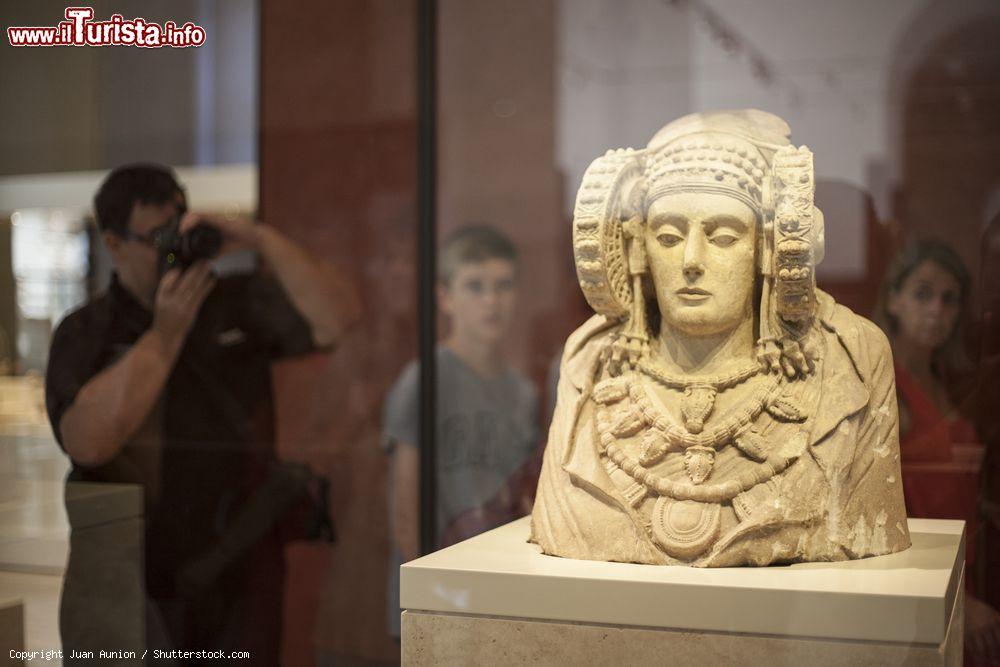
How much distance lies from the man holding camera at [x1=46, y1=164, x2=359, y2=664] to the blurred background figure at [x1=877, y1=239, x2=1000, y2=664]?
2011 millimetres

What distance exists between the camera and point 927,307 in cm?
373

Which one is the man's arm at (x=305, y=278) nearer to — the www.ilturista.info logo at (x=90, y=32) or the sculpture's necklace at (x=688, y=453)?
the www.ilturista.info logo at (x=90, y=32)

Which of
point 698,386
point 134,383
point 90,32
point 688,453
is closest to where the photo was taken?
point 688,453

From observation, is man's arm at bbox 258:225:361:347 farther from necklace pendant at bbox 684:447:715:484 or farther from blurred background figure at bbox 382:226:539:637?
necklace pendant at bbox 684:447:715:484

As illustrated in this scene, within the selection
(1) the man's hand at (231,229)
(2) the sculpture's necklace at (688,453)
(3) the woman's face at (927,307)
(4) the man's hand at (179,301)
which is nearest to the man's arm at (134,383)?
(4) the man's hand at (179,301)

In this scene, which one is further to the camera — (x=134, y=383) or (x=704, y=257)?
(x=134, y=383)

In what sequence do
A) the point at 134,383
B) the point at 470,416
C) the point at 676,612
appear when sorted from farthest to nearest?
1. the point at 470,416
2. the point at 134,383
3. the point at 676,612

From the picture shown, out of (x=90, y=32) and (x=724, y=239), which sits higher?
(x=90, y=32)

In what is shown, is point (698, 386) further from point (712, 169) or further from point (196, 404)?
point (196, 404)

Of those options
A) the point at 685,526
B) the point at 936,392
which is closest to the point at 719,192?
the point at 685,526

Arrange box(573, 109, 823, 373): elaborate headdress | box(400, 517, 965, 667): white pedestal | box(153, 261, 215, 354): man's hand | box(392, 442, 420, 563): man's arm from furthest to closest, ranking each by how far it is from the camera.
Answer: box(392, 442, 420, 563): man's arm → box(153, 261, 215, 354): man's hand → box(573, 109, 823, 373): elaborate headdress → box(400, 517, 965, 667): white pedestal

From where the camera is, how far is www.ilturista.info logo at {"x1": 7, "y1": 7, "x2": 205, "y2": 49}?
3852mm

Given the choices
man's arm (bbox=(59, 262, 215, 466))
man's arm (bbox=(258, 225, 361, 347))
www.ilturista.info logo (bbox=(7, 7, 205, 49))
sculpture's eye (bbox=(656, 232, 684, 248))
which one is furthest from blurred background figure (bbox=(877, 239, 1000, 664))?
www.ilturista.info logo (bbox=(7, 7, 205, 49))

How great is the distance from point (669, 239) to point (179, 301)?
195 cm
